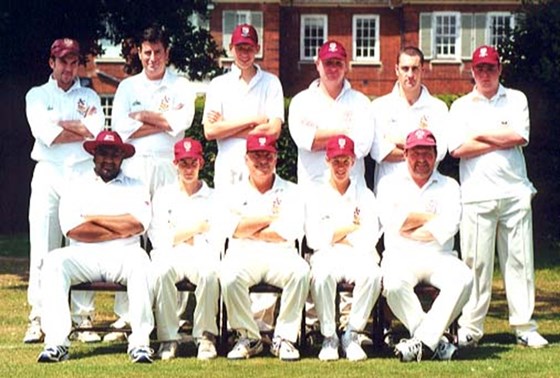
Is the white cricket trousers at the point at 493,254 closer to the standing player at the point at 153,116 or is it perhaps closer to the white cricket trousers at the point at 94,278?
the standing player at the point at 153,116

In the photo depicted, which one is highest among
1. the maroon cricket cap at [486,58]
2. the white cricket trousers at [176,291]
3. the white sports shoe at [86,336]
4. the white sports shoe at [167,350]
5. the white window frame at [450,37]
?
the white window frame at [450,37]

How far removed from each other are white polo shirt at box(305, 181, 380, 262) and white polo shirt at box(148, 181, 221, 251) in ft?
2.44

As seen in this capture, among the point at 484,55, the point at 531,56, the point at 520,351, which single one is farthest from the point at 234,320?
the point at 531,56

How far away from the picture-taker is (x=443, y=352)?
9.71m

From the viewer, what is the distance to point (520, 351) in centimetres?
1022

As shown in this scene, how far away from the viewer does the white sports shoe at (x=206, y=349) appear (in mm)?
9766

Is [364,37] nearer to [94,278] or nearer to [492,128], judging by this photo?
[492,128]

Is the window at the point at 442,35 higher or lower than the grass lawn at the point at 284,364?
higher

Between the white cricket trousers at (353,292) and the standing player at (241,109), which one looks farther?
the standing player at (241,109)

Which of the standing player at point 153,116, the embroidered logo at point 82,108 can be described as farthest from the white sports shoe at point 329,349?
the embroidered logo at point 82,108

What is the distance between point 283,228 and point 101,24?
1063 cm

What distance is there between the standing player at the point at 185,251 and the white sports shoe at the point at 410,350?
4.53 feet

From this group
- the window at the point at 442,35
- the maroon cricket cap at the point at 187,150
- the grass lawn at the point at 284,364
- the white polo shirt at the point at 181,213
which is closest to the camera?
the grass lawn at the point at 284,364

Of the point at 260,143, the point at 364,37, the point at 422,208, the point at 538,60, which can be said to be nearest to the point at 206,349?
the point at 260,143
